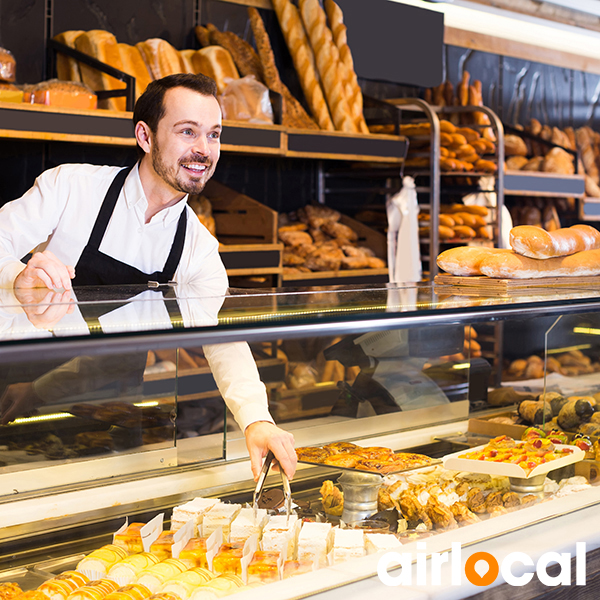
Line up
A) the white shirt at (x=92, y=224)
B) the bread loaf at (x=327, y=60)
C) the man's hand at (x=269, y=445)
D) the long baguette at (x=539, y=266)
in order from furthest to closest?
the bread loaf at (x=327, y=60) → the white shirt at (x=92, y=224) → the long baguette at (x=539, y=266) → the man's hand at (x=269, y=445)

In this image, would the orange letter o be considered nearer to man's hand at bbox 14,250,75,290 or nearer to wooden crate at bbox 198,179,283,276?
man's hand at bbox 14,250,75,290

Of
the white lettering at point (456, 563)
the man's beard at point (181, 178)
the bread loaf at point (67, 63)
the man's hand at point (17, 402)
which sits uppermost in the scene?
the bread loaf at point (67, 63)

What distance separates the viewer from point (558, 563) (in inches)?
49.9

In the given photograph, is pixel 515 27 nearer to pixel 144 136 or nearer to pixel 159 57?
pixel 159 57

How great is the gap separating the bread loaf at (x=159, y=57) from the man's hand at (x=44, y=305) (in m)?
2.03

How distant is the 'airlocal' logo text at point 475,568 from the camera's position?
1.13m

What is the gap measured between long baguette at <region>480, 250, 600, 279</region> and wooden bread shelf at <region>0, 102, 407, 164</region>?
150 centimetres

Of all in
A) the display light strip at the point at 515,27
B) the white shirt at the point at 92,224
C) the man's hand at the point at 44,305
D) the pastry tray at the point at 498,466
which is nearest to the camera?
the man's hand at the point at 44,305

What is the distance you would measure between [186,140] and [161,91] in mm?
149

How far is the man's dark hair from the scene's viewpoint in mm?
1873

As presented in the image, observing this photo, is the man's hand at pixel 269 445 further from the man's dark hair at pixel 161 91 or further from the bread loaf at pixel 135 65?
the bread loaf at pixel 135 65

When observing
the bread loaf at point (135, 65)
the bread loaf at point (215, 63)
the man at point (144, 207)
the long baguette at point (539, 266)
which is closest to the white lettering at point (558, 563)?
the long baguette at point (539, 266)

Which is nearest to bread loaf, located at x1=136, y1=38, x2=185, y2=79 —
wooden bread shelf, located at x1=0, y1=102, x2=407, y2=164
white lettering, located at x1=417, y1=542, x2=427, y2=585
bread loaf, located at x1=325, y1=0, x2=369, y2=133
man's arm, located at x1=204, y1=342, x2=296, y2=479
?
wooden bread shelf, located at x1=0, y1=102, x2=407, y2=164

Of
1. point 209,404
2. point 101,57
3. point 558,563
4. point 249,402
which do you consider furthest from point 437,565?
point 101,57
